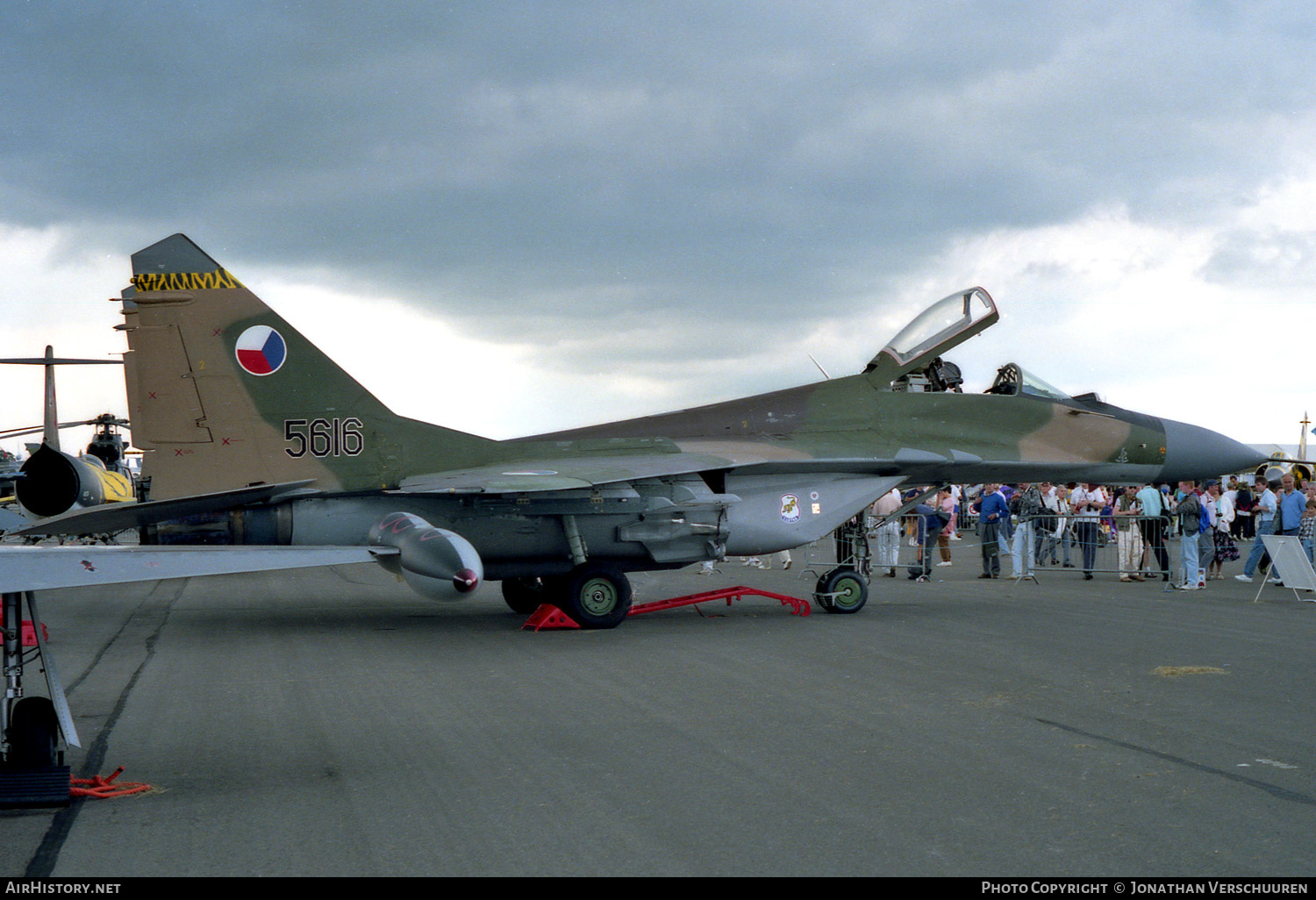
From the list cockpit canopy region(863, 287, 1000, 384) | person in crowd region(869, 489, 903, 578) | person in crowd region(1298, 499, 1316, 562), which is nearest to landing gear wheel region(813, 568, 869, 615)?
cockpit canopy region(863, 287, 1000, 384)

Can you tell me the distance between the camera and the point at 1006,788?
5.03 metres

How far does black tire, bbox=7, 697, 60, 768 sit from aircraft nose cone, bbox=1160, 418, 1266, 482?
13195 mm

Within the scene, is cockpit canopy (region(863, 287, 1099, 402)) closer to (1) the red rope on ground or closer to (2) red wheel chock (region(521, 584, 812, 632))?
(2) red wheel chock (region(521, 584, 812, 632))

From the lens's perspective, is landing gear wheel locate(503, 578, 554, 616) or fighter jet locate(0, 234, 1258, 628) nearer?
fighter jet locate(0, 234, 1258, 628)

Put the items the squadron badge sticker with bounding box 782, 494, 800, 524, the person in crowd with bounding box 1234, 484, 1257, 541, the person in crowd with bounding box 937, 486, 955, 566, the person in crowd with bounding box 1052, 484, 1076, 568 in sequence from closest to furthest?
1. the squadron badge sticker with bounding box 782, 494, 800, 524
2. the person in crowd with bounding box 1052, 484, 1076, 568
3. the person in crowd with bounding box 937, 486, 955, 566
4. the person in crowd with bounding box 1234, 484, 1257, 541

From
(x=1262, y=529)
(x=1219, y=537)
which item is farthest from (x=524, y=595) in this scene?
(x=1262, y=529)

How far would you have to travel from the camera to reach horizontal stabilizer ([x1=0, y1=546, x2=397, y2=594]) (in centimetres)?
430

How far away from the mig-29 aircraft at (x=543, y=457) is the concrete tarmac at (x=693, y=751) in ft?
3.71

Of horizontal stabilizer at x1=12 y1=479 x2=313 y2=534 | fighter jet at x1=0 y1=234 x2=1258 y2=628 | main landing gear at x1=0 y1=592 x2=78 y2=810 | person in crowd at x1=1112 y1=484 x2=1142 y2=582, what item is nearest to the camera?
main landing gear at x1=0 y1=592 x2=78 y2=810

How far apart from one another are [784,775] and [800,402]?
8.08 meters

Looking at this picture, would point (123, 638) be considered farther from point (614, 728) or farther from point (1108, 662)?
point (1108, 662)

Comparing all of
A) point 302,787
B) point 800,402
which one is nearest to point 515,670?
point 302,787

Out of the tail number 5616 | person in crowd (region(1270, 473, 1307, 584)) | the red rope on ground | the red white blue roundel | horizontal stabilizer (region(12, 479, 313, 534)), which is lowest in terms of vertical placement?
the red rope on ground

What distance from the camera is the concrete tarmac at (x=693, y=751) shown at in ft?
13.6
